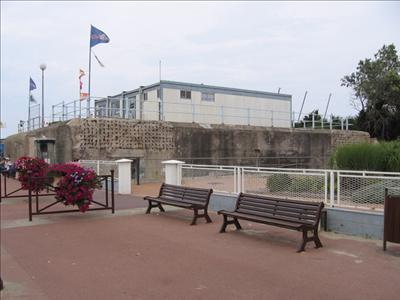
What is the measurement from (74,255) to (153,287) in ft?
6.91

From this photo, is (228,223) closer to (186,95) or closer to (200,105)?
(186,95)

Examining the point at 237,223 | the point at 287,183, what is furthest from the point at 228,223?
the point at 287,183

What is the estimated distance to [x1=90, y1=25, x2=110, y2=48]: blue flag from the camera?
2586cm

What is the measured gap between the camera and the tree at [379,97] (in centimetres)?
4025

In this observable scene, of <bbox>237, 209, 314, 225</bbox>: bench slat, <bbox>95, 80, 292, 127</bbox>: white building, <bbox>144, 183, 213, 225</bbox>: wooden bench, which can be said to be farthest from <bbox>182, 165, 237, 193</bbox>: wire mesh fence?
<bbox>95, 80, 292, 127</bbox>: white building

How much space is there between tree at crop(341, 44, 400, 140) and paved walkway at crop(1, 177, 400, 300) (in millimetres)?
34609

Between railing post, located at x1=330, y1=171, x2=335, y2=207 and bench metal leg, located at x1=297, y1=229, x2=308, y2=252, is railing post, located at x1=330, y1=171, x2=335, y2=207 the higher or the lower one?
the higher one

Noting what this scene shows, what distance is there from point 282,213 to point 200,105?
72.5ft

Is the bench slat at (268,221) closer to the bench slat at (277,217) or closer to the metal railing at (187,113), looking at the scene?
the bench slat at (277,217)

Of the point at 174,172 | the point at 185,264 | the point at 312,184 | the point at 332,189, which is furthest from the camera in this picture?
the point at 174,172

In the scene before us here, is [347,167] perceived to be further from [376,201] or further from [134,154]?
[134,154]

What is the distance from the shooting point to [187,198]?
34.5 ft

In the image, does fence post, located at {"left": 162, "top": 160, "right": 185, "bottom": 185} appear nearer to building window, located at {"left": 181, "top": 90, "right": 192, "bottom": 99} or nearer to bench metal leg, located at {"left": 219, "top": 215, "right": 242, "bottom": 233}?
bench metal leg, located at {"left": 219, "top": 215, "right": 242, "bottom": 233}

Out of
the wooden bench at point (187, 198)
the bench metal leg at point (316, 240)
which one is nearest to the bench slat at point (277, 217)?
the bench metal leg at point (316, 240)
